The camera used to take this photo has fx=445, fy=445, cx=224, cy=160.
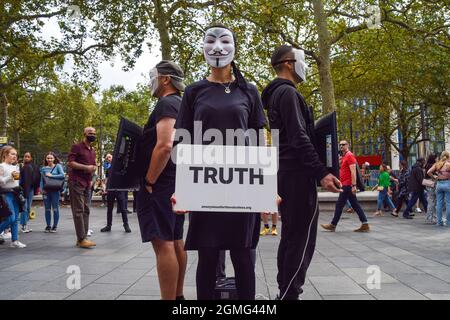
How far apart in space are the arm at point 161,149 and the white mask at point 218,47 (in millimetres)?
651

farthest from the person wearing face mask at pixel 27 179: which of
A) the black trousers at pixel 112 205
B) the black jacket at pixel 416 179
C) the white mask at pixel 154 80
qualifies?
the black jacket at pixel 416 179

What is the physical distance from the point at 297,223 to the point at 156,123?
1.31 m

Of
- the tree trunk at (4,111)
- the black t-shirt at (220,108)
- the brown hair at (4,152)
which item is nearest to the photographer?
the black t-shirt at (220,108)

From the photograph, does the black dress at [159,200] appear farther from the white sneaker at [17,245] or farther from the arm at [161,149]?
the white sneaker at [17,245]

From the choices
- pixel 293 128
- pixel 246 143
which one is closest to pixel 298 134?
pixel 293 128

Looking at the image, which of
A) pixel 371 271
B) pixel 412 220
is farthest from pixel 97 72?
pixel 371 271

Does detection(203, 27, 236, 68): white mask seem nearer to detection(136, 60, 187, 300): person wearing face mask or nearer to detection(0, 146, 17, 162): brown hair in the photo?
detection(136, 60, 187, 300): person wearing face mask

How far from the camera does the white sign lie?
8.49 ft

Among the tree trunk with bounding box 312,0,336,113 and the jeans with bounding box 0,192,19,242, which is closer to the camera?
the jeans with bounding box 0,192,19,242

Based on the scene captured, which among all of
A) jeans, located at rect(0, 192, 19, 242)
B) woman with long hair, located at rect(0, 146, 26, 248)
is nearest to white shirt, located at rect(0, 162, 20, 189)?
woman with long hair, located at rect(0, 146, 26, 248)

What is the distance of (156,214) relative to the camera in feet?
10.9

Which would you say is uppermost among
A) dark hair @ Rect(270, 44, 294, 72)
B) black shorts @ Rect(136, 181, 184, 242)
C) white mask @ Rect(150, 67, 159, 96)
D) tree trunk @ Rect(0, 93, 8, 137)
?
tree trunk @ Rect(0, 93, 8, 137)

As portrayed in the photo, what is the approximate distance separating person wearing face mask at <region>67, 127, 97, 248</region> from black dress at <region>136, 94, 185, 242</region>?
4.41m

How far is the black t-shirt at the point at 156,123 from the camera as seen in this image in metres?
3.37
